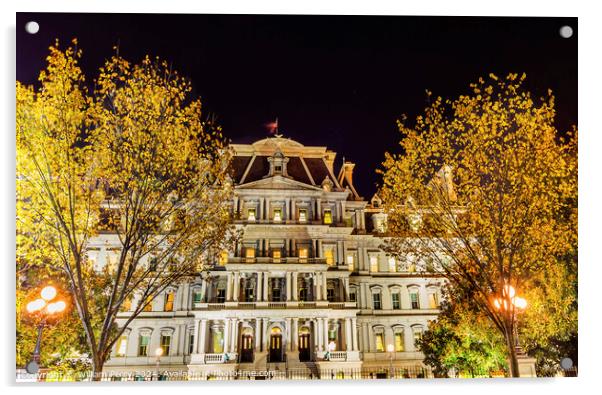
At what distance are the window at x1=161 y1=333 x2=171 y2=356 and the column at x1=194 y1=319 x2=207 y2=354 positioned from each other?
24.3 inches

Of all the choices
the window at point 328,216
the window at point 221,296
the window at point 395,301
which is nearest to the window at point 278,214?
the window at point 328,216

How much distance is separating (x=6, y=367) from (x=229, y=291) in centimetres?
517

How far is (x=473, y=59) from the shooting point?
7680 millimetres

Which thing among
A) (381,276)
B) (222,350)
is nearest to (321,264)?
(381,276)

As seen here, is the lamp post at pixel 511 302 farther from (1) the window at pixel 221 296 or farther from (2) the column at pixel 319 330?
(1) the window at pixel 221 296

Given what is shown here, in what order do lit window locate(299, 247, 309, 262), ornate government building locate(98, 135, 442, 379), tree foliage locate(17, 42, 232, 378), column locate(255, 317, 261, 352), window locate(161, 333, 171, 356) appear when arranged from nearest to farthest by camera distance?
tree foliage locate(17, 42, 232, 378)
window locate(161, 333, 171, 356)
ornate government building locate(98, 135, 442, 379)
column locate(255, 317, 261, 352)
lit window locate(299, 247, 309, 262)

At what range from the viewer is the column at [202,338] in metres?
9.58

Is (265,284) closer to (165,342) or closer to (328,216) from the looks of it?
(328,216)

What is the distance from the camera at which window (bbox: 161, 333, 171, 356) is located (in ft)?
29.7

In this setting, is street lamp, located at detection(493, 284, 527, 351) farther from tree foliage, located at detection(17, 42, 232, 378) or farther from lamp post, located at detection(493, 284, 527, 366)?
tree foliage, located at detection(17, 42, 232, 378)

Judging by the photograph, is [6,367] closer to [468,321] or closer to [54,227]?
[54,227]

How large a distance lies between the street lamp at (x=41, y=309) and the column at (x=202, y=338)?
375cm

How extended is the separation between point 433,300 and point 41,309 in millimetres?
7848

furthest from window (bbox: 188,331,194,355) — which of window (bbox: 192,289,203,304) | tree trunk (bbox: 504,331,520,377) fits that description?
tree trunk (bbox: 504,331,520,377)
